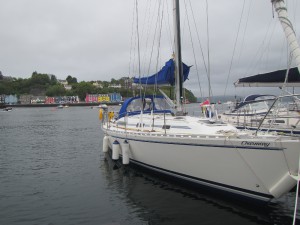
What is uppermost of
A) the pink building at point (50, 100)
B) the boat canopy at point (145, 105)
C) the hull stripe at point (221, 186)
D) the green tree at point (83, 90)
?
the green tree at point (83, 90)

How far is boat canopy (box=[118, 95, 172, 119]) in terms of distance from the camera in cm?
1532

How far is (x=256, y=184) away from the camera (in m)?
8.20

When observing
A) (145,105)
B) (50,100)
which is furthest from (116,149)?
(50,100)

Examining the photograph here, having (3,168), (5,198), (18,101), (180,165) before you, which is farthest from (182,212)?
(18,101)

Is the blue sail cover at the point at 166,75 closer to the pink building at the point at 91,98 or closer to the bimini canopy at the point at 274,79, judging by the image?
the bimini canopy at the point at 274,79

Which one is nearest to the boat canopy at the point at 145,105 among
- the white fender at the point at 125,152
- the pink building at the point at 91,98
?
the white fender at the point at 125,152

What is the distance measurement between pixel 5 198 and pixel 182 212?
19.6ft

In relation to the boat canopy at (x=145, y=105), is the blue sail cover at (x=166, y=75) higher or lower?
higher

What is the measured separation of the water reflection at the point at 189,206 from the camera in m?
8.28

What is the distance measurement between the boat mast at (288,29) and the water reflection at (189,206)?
403 centimetres

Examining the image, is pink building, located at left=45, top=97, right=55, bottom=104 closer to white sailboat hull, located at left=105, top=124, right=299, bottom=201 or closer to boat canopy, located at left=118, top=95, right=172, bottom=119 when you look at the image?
boat canopy, located at left=118, top=95, right=172, bottom=119

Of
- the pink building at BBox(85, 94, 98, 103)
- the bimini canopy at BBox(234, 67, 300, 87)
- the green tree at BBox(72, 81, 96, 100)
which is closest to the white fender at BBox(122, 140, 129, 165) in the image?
the bimini canopy at BBox(234, 67, 300, 87)

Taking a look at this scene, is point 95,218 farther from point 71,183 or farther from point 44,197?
point 71,183

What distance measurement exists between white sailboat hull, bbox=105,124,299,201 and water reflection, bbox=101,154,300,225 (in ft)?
1.52
